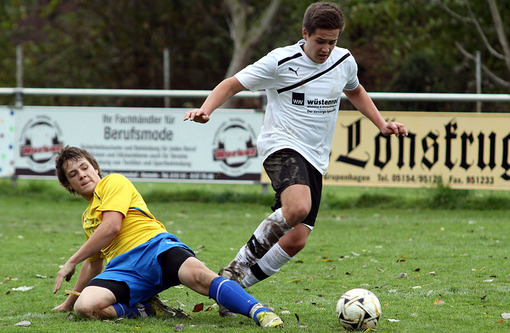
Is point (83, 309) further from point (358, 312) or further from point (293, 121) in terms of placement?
point (293, 121)

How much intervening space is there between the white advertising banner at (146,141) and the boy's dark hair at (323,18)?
257 inches

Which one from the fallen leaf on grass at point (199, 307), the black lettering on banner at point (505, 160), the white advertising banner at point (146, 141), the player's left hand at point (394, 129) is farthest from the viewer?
the white advertising banner at point (146, 141)

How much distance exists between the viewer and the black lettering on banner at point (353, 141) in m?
10.9

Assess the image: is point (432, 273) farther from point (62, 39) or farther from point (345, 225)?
point (62, 39)

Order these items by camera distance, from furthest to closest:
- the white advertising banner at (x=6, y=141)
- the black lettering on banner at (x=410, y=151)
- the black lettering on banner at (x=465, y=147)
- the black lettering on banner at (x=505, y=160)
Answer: the white advertising banner at (x=6, y=141), the black lettering on banner at (x=410, y=151), the black lettering on banner at (x=465, y=147), the black lettering on banner at (x=505, y=160)

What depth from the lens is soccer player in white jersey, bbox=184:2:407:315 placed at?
185 inches

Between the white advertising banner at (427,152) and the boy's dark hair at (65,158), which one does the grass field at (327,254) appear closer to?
the white advertising banner at (427,152)

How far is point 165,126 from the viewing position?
11.6 meters

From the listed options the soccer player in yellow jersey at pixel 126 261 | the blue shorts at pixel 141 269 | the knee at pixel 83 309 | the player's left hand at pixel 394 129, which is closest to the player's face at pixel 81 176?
the soccer player in yellow jersey at pixel 126 261

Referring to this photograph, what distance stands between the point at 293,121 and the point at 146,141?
7005mm

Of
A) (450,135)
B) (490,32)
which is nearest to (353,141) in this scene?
(450,135)

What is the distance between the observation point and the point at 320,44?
4758 mm

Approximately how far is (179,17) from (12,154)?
16.6 m

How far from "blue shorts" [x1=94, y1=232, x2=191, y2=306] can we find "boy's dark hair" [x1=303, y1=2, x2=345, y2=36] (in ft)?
5.34
